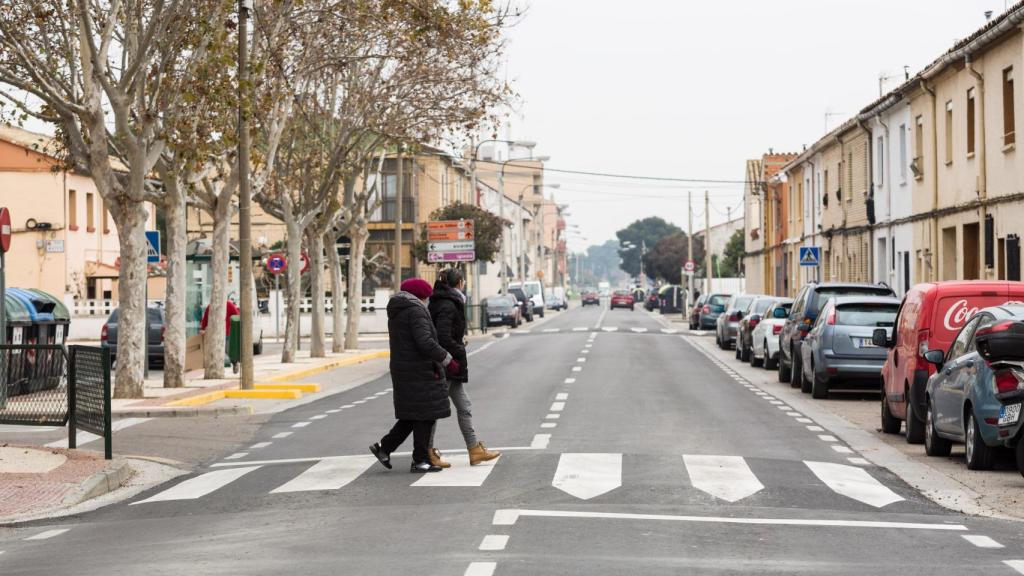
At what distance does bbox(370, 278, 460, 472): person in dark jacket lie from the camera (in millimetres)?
13141

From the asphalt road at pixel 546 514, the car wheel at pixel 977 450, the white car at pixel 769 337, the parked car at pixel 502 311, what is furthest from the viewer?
the parked car at pixel 502 311

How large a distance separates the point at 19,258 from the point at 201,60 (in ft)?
114

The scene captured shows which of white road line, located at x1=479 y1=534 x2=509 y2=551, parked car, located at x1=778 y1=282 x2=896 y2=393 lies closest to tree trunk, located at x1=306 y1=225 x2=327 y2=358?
parked car, located at x1=778 y1=282 x2=896 y2=393

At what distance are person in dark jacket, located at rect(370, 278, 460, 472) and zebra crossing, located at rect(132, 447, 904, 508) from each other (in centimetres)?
43

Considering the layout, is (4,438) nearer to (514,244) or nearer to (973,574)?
(973,574)

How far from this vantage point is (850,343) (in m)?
22.8

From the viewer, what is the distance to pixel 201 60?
23.5m

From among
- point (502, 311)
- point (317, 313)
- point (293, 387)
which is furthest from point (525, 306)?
point (293, 387)

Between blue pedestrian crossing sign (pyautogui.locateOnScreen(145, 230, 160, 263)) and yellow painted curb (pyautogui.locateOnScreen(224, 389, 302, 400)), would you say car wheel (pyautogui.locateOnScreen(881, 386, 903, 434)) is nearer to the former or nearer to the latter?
yellow painted curb (pyautogui.locateOnScreen(224, 389, 302, 400))

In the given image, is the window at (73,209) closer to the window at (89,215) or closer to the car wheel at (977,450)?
the window at (89,215)

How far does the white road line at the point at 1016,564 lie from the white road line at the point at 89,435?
35.3 feet

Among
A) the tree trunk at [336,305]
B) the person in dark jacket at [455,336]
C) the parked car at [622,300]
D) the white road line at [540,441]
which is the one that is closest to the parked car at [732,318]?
the tree trunk at [336,305]

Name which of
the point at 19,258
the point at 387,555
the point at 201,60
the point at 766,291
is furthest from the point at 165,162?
the point at 766,291

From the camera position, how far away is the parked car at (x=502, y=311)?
210ft
